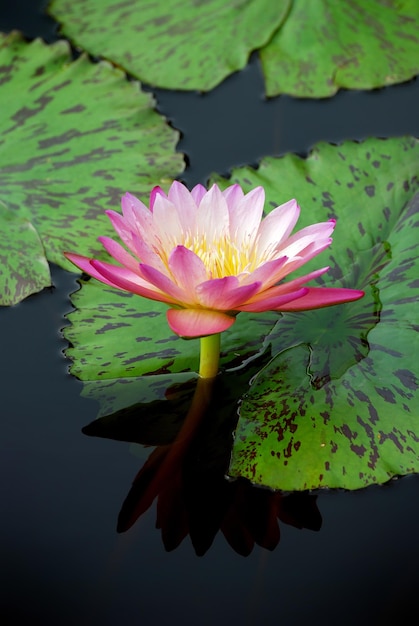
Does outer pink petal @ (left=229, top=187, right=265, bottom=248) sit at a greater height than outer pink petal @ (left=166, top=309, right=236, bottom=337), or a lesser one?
greater

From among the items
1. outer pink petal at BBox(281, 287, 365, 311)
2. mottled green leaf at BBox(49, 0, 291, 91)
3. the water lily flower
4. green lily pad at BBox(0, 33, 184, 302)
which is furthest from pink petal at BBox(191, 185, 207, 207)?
mottled green leaf at BBox(49, 0, 291, 91)

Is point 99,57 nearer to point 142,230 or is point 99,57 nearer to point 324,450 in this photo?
point 142,230

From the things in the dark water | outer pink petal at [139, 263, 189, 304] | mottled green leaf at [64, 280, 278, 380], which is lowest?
the dark water

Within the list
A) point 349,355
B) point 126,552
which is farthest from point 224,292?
point 126,552

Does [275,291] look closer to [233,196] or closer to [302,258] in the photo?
[302,258]

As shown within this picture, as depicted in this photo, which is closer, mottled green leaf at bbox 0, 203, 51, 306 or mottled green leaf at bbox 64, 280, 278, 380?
mottled green leaf at bbox 64, 280, 278, 380

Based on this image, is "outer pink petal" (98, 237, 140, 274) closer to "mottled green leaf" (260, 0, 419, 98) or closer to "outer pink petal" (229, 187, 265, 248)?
"outer pink petal" (229, 187, 265, 248)

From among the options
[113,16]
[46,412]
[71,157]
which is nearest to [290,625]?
[46,412]

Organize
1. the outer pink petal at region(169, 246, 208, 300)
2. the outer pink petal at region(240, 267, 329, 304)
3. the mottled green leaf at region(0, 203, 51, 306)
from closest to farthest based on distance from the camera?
the outer pink petal at region(169, 246, 208, 300)
the outer pink petal at region(240, 267, 329, 304)
the mottled green leaf at region(0, 203, 51, 306)
